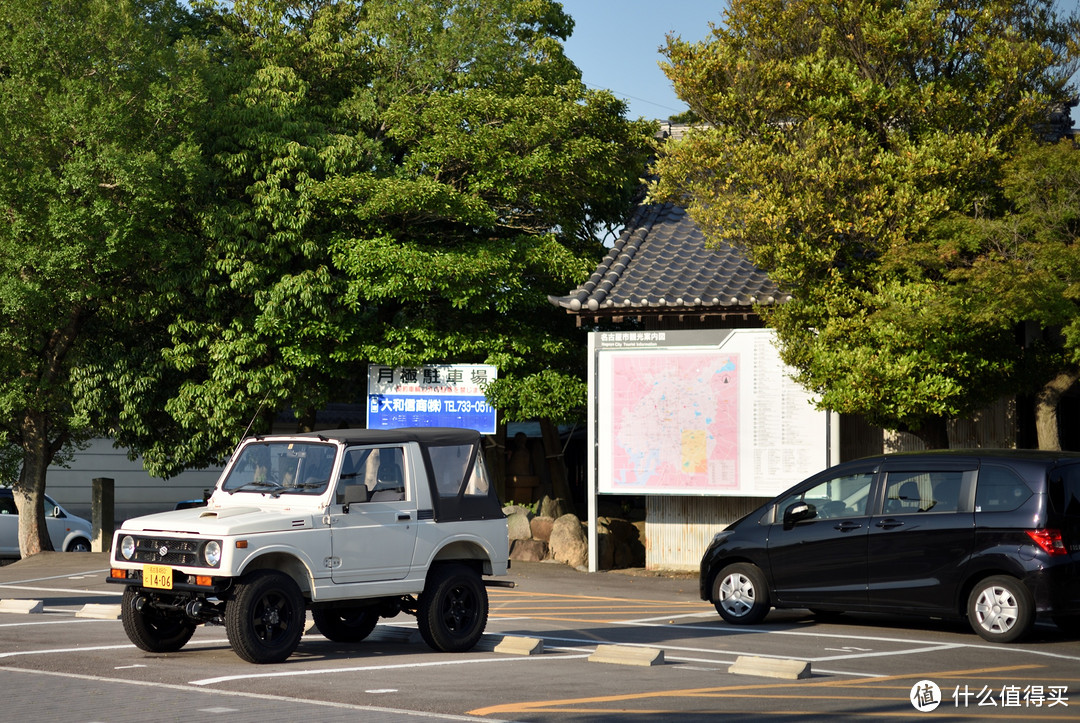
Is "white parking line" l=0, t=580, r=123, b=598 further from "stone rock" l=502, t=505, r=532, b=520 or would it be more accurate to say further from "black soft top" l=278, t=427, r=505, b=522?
"black soft top" l=278, t=427, r=505, b=522

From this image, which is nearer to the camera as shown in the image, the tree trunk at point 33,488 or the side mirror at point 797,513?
the side mirror at point 797,513

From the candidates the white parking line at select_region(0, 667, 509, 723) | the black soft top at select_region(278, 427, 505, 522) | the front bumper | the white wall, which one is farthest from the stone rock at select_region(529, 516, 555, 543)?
the white wall

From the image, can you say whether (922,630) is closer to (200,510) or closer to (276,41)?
(200,510)

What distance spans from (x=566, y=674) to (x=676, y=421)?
938 centimetres

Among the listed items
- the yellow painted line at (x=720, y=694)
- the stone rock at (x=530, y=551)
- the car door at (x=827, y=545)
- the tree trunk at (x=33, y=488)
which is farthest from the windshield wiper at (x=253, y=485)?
the tree trunk at (x=33, y=488)

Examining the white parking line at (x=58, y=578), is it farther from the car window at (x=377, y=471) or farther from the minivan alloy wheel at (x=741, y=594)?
the minivan alloy wheel at (x=741, y=594)

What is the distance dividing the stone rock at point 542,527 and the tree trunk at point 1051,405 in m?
7.94

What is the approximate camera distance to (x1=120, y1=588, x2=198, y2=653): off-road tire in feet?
35.0

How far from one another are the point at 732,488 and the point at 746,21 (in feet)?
21.3

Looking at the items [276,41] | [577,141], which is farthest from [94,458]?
[577,141]

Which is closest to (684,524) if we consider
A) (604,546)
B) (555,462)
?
(604,546)

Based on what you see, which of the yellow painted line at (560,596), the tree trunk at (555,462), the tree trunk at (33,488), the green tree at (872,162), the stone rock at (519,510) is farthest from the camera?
the tree trunk at (555,462)

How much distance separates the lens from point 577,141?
20.8 metres

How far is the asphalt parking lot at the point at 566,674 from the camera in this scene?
8.20 m
